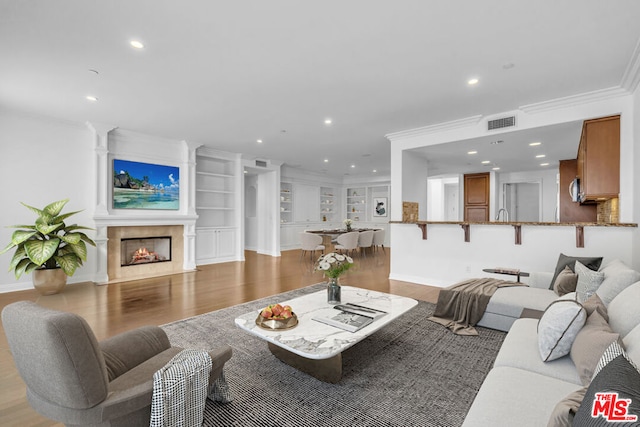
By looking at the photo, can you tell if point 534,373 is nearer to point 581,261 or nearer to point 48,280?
point 581,261

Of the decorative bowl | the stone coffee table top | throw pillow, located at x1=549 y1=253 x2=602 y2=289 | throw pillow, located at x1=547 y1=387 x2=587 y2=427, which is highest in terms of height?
throw pillow, located at x1=549 y1=253 x2=602 y2=289

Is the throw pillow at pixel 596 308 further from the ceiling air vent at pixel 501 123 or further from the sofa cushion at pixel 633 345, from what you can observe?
the ceiling air vent at pixel 501 123

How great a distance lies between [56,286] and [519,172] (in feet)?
35.8

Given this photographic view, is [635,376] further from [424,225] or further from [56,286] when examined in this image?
[56,286]

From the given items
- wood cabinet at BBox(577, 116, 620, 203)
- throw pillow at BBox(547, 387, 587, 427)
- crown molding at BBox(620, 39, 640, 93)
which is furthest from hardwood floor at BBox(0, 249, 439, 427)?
→ crown molding at BBox(620, 39, 640, 93)

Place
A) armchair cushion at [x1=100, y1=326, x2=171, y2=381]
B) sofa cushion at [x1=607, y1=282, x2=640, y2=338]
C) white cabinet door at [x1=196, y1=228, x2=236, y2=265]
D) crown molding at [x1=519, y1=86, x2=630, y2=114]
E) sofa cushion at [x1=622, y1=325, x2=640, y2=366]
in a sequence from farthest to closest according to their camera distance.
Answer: white cabinet door at [x1=196, y1=228, x2=236, y2=265]
crown molding at [x1=519, y1=86, x2=630, y2=114]
armchair cushion at [x1=100, y1=326, x2=171, y2=381]
sofa cushion at [x1=607, y1=282, x2=640, y2=338]
sofa cushion at [x1=622, y1=325, x2=640, y2=366]

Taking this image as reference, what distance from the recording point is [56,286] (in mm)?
4703

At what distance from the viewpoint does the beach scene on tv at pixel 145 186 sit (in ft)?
19.2

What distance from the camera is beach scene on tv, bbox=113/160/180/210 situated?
5852mm

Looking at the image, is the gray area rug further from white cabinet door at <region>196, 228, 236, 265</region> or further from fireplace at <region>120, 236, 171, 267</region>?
white cabinet door at <region>196, 228, 236, 265</region>

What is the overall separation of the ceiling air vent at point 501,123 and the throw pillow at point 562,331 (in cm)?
352

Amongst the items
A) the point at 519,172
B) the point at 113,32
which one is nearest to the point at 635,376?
the point at 113,32

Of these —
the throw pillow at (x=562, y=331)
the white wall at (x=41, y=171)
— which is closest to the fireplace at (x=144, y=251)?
the white wall at (x=41, y=171)

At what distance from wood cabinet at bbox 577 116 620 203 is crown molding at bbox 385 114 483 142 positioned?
1.38m
